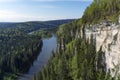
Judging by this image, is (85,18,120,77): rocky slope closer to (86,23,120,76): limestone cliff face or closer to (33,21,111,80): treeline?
(86,23,120,76): limestone cliff face

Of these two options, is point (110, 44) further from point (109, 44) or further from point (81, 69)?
point (81, 69)

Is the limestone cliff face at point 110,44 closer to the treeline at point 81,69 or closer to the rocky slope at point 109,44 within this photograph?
the rocky slope at point 109,44

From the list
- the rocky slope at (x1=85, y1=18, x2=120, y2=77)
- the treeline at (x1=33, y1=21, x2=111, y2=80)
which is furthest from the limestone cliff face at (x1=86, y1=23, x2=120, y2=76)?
the treeline at (x1=33, y1=21, x2=111, y2=80)

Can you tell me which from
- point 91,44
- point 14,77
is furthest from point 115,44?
point 14,77

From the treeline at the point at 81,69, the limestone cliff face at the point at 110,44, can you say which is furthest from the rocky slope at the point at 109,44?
the treeline at the point at 81,69

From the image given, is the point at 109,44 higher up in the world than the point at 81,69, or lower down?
higher up

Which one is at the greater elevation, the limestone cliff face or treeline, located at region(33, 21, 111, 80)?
the limestone cliff face

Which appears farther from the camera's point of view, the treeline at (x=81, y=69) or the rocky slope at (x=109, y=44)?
the treeline at (x=81, y=69)

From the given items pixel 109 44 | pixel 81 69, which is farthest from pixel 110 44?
pixel 81 69

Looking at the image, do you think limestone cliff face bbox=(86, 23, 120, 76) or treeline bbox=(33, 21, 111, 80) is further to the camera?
treeline bbox=(33, 21, 111, 80)
